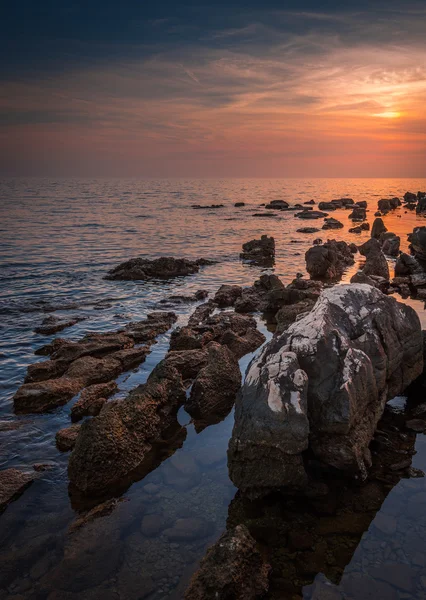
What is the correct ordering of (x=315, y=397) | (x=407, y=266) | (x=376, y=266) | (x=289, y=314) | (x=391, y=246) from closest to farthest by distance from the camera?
(x=315, y=397) < (x=289, y=314) < (x=376, y=266) < (x=407, y=266) < (x=391, y=246)

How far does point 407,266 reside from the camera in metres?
28.8

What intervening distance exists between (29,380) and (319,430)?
30.9ft

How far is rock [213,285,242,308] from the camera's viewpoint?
877 inches

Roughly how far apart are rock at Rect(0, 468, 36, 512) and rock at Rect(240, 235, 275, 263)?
29.2 m

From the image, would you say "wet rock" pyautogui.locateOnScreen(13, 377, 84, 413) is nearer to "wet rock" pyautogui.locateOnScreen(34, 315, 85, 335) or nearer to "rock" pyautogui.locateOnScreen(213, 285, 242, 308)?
"wet rock" pyautogui.locateOnScreen(34, 315, 85, 335)

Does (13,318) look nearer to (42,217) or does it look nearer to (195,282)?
(195,282)

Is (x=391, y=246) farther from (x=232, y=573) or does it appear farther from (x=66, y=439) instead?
(x=232, y=573)

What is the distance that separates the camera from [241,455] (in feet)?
26.7

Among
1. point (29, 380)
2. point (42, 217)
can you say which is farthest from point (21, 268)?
point (42, 217)

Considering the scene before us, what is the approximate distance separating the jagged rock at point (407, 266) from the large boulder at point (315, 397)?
774 inches

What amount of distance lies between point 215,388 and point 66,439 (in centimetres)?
396

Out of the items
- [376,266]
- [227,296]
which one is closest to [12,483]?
[227,296]

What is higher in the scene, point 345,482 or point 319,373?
point 319,373

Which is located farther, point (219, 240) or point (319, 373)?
point (219, 240)
